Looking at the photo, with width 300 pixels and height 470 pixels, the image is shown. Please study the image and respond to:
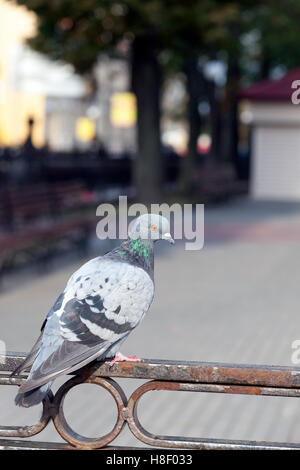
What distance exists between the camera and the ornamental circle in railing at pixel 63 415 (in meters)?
2.96

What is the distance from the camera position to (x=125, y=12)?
20359mm

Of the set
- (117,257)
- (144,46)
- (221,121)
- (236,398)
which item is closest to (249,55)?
(221,121)

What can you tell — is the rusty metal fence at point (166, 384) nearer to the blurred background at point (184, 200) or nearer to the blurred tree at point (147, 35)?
the blurred background at point (184, 200)

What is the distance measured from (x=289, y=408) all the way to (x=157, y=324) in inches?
131

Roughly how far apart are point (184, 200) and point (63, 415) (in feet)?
75.7

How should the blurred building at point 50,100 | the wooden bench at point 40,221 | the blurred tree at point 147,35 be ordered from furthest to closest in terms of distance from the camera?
the blurred building at point 50,100 < the blurred tree at point 147,35 < the wooden bench at point 40,221

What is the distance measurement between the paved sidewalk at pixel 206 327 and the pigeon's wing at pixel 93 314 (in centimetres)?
300

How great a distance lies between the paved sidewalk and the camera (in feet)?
20.3

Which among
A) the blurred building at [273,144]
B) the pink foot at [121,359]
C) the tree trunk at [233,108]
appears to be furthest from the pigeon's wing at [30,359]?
the tree trunk at [233,108]

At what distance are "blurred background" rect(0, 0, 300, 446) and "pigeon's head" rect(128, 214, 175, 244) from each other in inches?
122

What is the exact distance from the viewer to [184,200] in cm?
2597

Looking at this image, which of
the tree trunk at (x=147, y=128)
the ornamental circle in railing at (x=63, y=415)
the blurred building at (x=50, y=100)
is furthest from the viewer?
the blurred building at (x=50, y=100)

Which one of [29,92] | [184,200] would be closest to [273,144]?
[184,200]

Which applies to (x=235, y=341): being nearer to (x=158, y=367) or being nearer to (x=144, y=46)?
(x=158, y=367)
